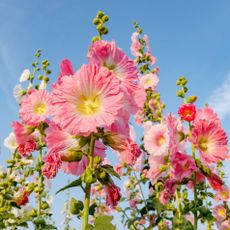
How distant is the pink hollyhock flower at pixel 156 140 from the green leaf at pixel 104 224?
1564 mm

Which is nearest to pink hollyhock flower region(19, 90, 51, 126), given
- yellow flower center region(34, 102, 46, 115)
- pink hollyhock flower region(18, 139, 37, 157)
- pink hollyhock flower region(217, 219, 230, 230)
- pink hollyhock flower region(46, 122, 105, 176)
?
yellow flower center region(34, 102, 46, 115)

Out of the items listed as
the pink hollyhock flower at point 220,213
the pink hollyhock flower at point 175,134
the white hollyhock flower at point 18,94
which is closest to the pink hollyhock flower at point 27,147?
the white hollyhock flower at point 18,94

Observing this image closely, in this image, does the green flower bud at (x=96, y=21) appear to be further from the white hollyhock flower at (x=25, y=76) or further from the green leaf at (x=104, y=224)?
the white hollyhock flower at (x=25, y=76)

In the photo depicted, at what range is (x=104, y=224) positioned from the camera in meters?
1.43

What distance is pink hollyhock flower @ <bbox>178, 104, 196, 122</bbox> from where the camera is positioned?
262 centimetres

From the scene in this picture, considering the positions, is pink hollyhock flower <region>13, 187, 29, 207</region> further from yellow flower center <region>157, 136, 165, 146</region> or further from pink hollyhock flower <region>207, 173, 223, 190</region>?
pink hollyhock flower <region>207, 173, 223, 190</region>

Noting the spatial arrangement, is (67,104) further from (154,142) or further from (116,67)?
(154,142)

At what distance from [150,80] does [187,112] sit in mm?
1726

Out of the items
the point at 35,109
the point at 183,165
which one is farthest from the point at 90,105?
the point at 35,109

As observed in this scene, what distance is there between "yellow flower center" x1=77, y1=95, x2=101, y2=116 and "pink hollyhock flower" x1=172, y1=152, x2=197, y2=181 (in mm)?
1078

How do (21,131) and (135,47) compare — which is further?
(135,47)

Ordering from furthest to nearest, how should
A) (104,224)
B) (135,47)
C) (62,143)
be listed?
1. (135,47)
2. (62,143)
3. (104,224)

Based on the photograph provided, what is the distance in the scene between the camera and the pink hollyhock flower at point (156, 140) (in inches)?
118

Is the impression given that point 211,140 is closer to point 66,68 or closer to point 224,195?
point 66,68
